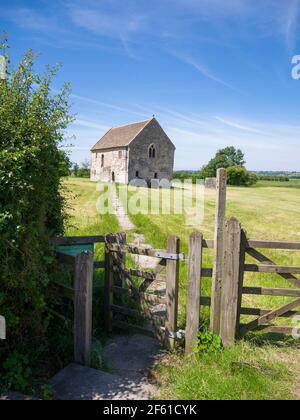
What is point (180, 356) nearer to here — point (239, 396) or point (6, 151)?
point (239, 396)

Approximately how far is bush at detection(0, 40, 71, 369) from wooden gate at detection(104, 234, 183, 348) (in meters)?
1.21

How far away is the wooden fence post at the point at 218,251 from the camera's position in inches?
198

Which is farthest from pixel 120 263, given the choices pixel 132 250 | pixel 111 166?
pixel 111 166

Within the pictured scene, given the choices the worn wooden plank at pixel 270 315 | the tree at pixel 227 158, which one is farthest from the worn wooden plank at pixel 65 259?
the tree at pixel 227 158

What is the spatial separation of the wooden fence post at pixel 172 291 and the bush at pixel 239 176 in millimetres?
54960

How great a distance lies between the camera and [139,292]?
5.52 m

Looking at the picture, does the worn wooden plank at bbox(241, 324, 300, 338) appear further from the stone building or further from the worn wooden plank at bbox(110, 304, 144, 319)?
the stone building

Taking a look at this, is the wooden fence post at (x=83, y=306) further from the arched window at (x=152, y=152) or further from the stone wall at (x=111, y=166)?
the arched window at (x=152, y=152)

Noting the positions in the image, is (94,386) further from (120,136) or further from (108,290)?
(120,136)

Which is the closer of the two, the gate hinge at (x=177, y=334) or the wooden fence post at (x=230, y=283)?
the wooden fence post at (x=230, y=283)

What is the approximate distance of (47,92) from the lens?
16.0 feet

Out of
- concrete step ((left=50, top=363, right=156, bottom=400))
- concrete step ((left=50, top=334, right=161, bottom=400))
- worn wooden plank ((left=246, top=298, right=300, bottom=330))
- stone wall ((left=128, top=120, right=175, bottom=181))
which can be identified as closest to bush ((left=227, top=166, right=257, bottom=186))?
stone wall ((left=128, top=120, right=175, bottom=181))

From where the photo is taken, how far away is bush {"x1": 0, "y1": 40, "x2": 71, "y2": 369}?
3.95 metres
